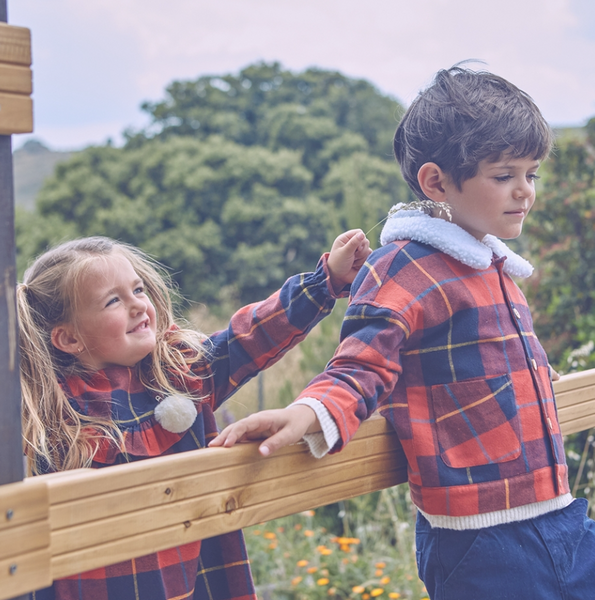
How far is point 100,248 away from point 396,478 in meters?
0.82

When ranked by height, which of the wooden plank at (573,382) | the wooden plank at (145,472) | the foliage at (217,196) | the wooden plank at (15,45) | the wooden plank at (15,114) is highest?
the foliage at (217,196)

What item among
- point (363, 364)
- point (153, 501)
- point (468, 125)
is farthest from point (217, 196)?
point (153, 501)

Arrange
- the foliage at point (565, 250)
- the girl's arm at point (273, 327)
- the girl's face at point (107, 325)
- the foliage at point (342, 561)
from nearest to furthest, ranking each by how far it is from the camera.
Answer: the girl's face at point (107, 325) < the girl's arm at point (273, 327) < the foliage at point (342, 561) < the foliage at point (565, 250)

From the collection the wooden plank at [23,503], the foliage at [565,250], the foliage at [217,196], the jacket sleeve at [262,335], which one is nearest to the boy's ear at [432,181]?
the jacket sleeve at [262,335]

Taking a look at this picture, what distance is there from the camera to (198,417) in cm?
154

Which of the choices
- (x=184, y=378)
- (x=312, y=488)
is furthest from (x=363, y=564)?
(x=312, y=488)

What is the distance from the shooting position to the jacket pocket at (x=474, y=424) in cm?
124

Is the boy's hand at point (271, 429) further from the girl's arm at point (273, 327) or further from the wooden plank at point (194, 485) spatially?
the girl's arm at point (273, 327)

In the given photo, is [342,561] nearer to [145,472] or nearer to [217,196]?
[145,472]

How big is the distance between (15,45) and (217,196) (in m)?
15.6

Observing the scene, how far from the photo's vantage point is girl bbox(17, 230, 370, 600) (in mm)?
1353

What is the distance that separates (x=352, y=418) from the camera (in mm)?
1116

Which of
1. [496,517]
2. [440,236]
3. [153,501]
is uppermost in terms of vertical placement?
[440,236]

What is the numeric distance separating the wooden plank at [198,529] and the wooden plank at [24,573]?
0.02 meters
